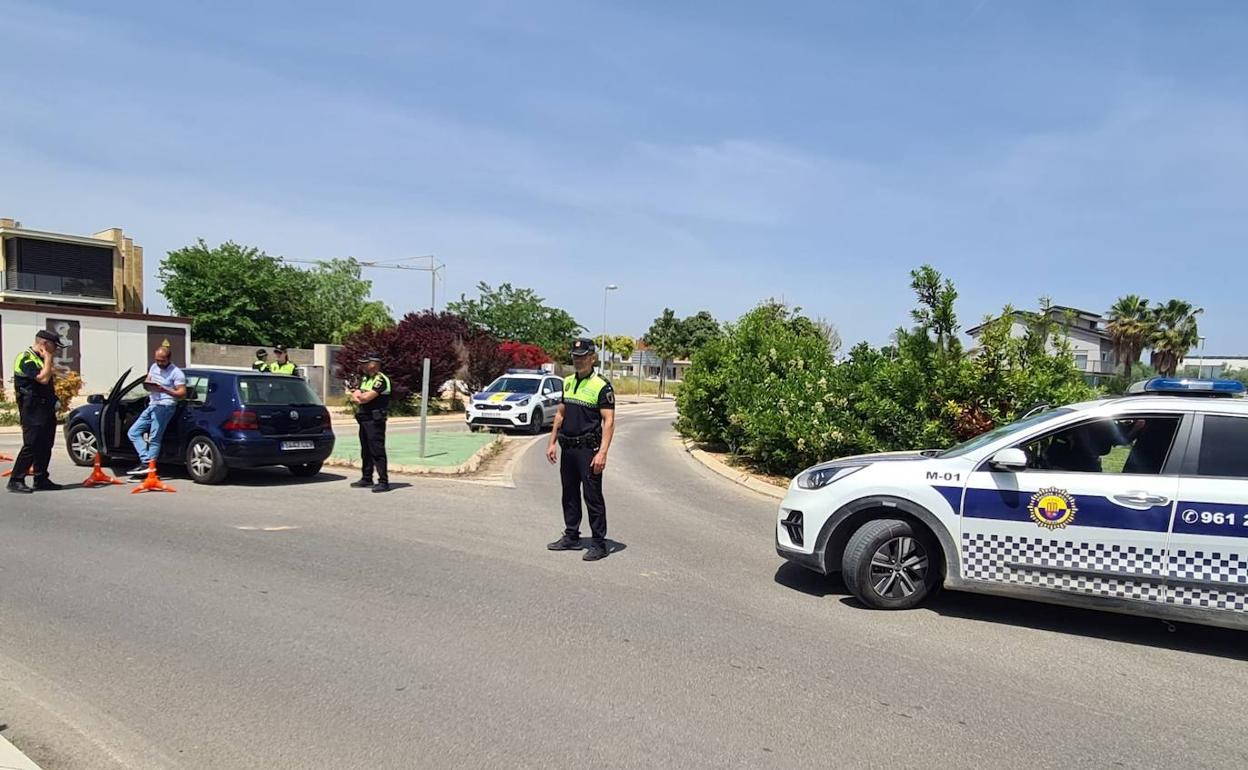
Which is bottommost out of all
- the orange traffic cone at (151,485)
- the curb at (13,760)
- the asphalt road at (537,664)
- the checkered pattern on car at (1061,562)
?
the asphalt road at (537,664)

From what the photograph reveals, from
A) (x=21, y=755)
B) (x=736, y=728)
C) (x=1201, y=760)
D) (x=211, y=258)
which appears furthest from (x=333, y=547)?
(x=211, y=258)

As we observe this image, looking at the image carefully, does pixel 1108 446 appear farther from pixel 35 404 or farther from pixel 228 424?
pixel 35 404

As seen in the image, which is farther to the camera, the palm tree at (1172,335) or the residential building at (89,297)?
the palm tree at (1172,335)

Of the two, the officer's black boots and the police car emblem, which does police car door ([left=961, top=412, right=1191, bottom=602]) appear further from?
the officer's black boots

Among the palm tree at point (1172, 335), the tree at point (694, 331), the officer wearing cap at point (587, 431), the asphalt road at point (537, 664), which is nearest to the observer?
the asphalt road at point (537, 664)

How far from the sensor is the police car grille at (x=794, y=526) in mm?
5621

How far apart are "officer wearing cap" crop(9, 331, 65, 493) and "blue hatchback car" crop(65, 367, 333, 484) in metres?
0.91

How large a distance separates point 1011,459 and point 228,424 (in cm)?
861

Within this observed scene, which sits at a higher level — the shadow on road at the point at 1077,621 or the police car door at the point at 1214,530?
the police car door at the point at 1214,530

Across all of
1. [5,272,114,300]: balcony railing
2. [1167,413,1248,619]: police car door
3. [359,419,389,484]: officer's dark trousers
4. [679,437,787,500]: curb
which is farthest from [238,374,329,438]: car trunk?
[5,272,114,300]: balcony railing

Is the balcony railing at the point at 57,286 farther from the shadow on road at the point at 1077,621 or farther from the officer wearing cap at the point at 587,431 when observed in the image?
the shadow on road at the point at 1077,621

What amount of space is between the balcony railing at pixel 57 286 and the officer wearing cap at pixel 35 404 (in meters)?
41.4

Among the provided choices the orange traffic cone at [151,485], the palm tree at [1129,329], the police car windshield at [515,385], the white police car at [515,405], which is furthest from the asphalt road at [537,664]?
the palm tree at [1129,329]

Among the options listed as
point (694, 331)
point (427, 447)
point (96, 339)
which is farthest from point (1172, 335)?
point (96, 339)
